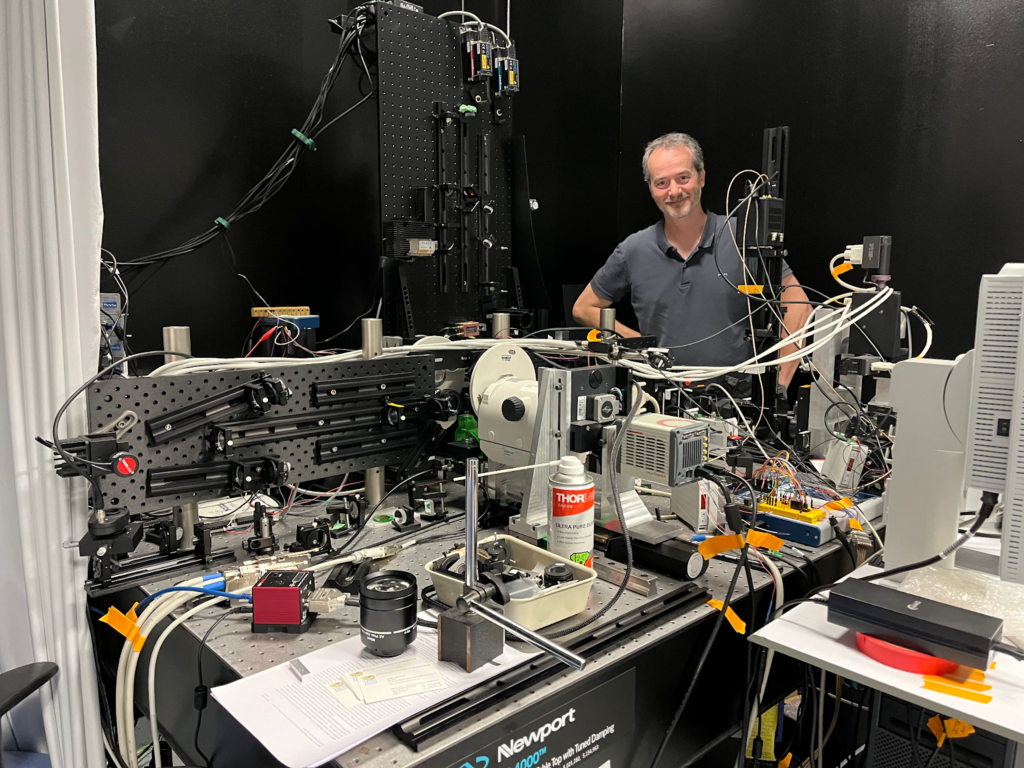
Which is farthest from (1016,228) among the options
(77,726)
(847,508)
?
(77,726)

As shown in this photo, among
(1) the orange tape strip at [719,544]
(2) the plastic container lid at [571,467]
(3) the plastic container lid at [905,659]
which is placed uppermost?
(2) the plastic container lid at [571,467]

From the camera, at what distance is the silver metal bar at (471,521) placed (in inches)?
37.6

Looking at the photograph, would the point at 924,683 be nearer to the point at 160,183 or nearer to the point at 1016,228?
the point at 1016,228

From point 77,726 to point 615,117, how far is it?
3784 millimetres

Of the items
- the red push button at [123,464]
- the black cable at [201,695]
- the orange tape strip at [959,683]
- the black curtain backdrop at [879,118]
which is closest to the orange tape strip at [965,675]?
the orange tape strip at [959,683]

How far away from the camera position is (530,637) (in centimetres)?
89

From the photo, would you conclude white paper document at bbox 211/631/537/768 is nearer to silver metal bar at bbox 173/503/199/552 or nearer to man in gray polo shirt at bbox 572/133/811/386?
silver metal bar at bbox 173/503/199/552

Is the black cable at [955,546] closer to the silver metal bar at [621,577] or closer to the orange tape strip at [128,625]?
the silver metal bar at [621,577]

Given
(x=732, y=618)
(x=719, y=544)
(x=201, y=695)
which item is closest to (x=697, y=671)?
(x=732, y=618)

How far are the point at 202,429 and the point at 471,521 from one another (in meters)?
0.69

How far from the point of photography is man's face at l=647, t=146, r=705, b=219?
305cm

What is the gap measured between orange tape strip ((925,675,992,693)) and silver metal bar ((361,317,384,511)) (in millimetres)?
1189

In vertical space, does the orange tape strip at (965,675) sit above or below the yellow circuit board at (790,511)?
below

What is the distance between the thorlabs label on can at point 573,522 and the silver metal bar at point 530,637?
25 cm
